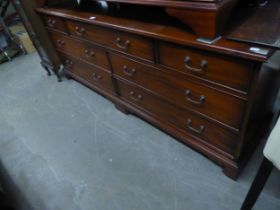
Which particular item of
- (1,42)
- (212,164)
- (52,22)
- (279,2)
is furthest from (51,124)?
(1,42)

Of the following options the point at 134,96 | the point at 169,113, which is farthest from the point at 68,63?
the point at 169,113

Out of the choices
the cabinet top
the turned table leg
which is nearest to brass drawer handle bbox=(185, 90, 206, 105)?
the cabinet top

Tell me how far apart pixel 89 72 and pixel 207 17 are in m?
1.18

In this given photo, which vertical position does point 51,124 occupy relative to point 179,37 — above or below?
below

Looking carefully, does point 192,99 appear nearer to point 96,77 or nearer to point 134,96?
point 134,96

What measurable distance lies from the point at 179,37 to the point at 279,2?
494mm

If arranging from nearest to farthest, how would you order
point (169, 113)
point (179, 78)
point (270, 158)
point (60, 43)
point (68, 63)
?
point (270, 158)
point (179, 78)
point (169, 113)
point (60, 43)
point (68, 63)

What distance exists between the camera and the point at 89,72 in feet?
5.62

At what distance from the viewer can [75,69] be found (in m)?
1.90

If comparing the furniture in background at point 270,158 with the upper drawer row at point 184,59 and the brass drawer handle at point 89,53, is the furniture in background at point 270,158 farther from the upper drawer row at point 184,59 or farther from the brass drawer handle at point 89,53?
the brass drawer handle at point 89,53

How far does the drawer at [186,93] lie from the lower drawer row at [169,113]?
5 centimetres

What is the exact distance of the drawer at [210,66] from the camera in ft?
2.43

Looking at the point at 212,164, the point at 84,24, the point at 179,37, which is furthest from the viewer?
the point at 84,24

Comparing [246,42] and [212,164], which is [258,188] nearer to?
[212,164]
